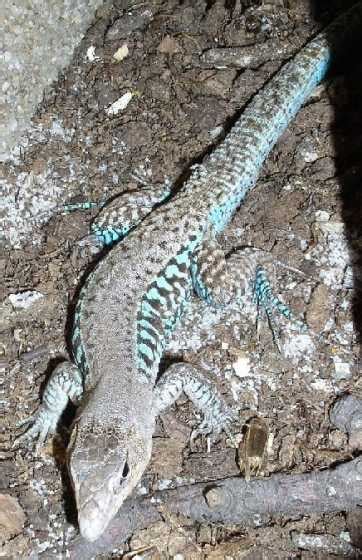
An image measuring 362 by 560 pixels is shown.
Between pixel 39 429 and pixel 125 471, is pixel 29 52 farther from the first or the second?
pixel 125 471

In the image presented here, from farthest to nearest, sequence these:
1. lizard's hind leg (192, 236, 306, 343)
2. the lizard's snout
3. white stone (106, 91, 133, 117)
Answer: white stone (106, 91, 133, 117)
lizard's hind leg (192, 236, 306, 343)
the lizard's snout

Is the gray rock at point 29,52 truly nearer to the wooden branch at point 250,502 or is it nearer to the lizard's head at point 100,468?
the lizard's head at point 100,468

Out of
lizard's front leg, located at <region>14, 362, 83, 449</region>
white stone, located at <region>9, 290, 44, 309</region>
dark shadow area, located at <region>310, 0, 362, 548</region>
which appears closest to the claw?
lizard's front leg, located at <region>14, 362, 83, 449</region>

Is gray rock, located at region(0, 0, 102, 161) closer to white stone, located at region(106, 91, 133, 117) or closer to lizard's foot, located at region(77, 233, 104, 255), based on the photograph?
white stone, located at region(106, 91, 133, 117)

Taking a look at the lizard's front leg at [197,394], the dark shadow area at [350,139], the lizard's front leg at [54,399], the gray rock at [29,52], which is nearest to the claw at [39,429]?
the lizard's front leg at [54,399]

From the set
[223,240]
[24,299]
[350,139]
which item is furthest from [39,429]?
[350,139]

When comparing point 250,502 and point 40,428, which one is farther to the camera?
point 40,428
